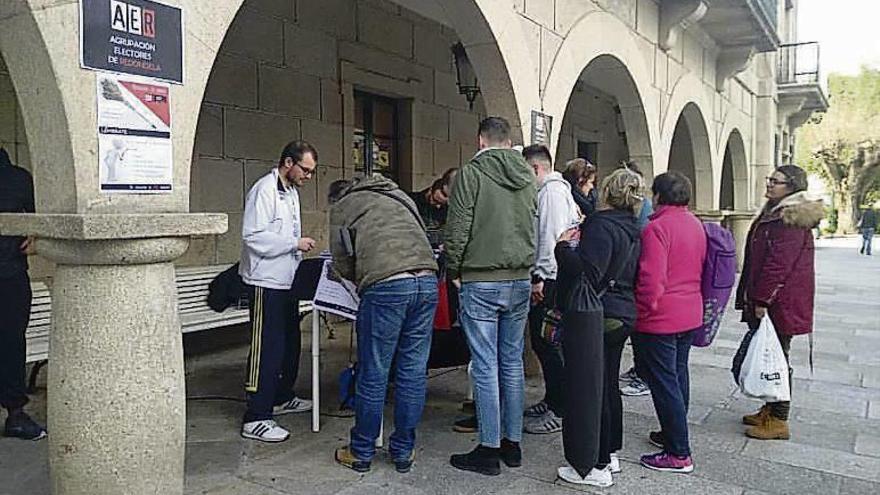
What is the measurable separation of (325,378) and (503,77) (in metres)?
2.58

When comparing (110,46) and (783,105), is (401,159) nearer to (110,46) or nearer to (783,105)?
(110,46)

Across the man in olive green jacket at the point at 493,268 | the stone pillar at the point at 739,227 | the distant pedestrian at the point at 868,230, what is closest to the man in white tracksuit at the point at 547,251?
the man in olive green jacket at the point at 493,268

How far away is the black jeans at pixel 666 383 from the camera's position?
3.55 meters

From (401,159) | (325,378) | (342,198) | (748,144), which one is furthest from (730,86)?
(342,198)

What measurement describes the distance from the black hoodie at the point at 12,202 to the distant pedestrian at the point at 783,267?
13.5 ft

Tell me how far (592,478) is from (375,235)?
1558 millimetres

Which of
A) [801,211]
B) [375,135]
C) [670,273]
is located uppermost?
[375,135]

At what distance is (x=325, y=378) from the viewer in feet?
17.6

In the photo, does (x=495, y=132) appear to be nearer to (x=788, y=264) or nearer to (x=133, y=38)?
(x=133, y=38)

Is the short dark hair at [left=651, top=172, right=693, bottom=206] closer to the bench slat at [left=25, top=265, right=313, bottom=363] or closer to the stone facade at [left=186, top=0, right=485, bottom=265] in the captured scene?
the bench slat at [left=25, top=265, right=313, bottom=363]

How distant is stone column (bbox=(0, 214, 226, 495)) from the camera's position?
2.47 meters

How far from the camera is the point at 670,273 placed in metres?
3.54

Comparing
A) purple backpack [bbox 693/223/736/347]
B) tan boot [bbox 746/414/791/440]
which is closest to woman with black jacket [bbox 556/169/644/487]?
purple backpack [bbox 693/223/736/347]

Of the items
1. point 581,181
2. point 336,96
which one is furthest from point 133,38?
point 336,96
